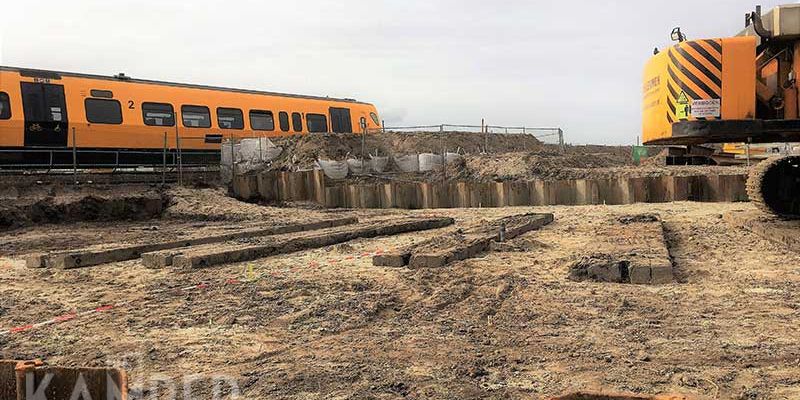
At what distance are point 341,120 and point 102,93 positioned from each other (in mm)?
8723

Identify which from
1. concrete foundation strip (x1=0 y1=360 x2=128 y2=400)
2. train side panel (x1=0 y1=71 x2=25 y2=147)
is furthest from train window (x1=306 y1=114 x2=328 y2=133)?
concrete foundation strip (x1=0 y1=360 x2=128 y2=400)

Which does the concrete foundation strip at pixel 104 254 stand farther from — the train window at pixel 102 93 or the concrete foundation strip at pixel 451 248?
the train window at pixel 102 93

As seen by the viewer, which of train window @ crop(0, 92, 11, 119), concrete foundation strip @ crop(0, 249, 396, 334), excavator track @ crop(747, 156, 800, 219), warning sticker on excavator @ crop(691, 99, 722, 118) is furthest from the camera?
train window @ crop(0, 92, 11, 119)

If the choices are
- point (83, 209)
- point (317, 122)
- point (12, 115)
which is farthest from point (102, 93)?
point (317, 122)

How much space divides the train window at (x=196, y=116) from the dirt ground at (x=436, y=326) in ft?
37.2

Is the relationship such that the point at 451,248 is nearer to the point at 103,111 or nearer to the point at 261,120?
the point at 103,111

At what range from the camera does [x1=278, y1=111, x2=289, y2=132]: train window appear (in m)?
20.8

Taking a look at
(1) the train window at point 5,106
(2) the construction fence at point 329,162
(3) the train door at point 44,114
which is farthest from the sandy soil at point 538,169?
(1) the train window at point 5,106

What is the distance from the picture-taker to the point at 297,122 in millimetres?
21250

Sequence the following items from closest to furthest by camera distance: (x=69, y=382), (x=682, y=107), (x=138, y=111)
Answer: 1. (x=69, y=382)
2. (x=682, y=107)
3. (x=138, y=111)

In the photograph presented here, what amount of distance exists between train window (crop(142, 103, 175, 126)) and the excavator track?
15.3m

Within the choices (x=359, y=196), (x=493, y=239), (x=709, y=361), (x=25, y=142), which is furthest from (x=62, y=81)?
(x=709, y=361)

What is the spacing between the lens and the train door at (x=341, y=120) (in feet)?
73.7

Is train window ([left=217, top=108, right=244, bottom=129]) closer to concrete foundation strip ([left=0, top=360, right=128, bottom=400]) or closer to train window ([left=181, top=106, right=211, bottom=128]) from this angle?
train window ([left=181, top=106, right=211, bottom=128])
